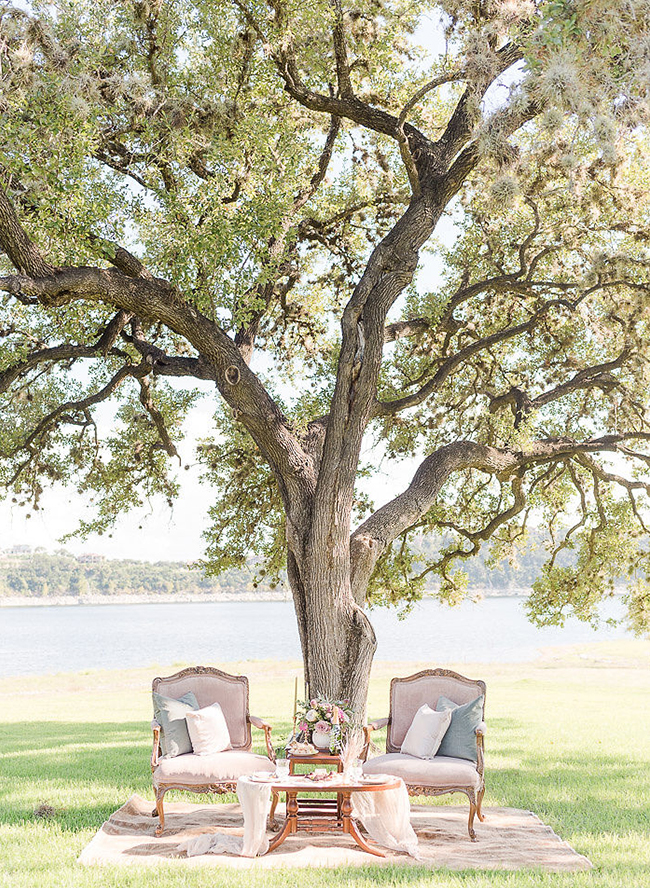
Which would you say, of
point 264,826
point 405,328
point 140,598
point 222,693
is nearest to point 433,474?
point 405,328

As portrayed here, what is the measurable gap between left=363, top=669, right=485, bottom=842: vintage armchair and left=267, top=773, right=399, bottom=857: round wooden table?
1.27 ft

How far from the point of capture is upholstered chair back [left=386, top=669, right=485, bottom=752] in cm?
662

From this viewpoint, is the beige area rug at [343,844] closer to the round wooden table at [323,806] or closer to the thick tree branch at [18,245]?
the round wooden table at [323,806]

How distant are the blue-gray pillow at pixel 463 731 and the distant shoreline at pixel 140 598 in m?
91.6

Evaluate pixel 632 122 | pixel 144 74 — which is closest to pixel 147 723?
pixel 144 74

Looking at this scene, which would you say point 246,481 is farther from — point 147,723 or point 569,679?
point 569,679

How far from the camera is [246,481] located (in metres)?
10.9

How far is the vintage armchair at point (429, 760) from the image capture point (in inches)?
227

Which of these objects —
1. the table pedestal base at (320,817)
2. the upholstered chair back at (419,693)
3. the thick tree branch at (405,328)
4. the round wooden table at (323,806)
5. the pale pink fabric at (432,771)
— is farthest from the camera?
the thick tree branch at (405,328)

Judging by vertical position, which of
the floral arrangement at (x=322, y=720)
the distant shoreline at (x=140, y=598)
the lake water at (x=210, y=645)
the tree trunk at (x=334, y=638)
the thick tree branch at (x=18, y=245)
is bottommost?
the lake water at (x=210, y=645)

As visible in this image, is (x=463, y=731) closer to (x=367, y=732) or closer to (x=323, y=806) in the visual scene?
(x=367, y=732)

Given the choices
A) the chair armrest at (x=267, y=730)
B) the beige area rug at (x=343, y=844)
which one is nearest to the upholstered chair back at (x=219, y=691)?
the chair armrest at (x=267, y=730)

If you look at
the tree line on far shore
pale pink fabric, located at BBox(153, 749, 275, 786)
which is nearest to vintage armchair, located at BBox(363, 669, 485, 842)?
pale pink fabric, located at BBox(153, 749, 275, 786)

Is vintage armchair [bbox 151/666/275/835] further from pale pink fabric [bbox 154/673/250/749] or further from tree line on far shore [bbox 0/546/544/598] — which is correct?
tree line on far shore [bbox 0/546/544/598]
